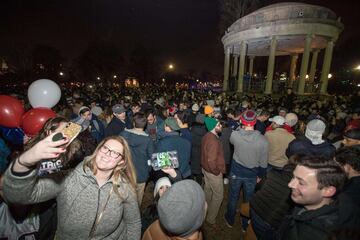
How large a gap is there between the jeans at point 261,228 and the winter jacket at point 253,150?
1.34 m

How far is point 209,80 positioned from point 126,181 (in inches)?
4778

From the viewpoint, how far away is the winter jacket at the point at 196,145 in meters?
5.17

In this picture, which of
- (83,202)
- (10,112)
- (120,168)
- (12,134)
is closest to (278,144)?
(120,168)

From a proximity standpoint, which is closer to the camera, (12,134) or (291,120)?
(12,134)

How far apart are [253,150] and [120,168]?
283 centimetres

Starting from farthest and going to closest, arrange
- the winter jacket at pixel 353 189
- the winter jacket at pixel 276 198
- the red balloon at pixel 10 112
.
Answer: the red balloon at pixel 10 112, the winter jacket at pixel 276 198, the winter jacket at pixel 353 189

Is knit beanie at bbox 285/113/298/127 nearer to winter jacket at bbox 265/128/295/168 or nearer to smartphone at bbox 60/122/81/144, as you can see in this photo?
winter jacket at bbox 265/128/295/168

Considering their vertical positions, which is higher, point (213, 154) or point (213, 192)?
point (213, 154)

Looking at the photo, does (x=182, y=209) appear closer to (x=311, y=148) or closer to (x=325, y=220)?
(x=325, y=220)

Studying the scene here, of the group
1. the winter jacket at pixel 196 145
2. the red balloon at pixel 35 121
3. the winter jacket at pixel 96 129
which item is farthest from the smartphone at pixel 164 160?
the winter jacket at pixel 96 129

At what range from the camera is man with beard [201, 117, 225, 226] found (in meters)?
4.29

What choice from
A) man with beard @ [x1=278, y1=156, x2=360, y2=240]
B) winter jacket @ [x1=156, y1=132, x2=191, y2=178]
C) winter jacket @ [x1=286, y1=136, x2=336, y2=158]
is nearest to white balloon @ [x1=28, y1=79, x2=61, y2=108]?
winter jacket @ [x1=156, y1=132, x2=191, y2=178]

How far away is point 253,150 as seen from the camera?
427cm

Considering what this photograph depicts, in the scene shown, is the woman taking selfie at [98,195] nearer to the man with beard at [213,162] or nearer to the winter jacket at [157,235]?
the winter jacket at [157,235]
